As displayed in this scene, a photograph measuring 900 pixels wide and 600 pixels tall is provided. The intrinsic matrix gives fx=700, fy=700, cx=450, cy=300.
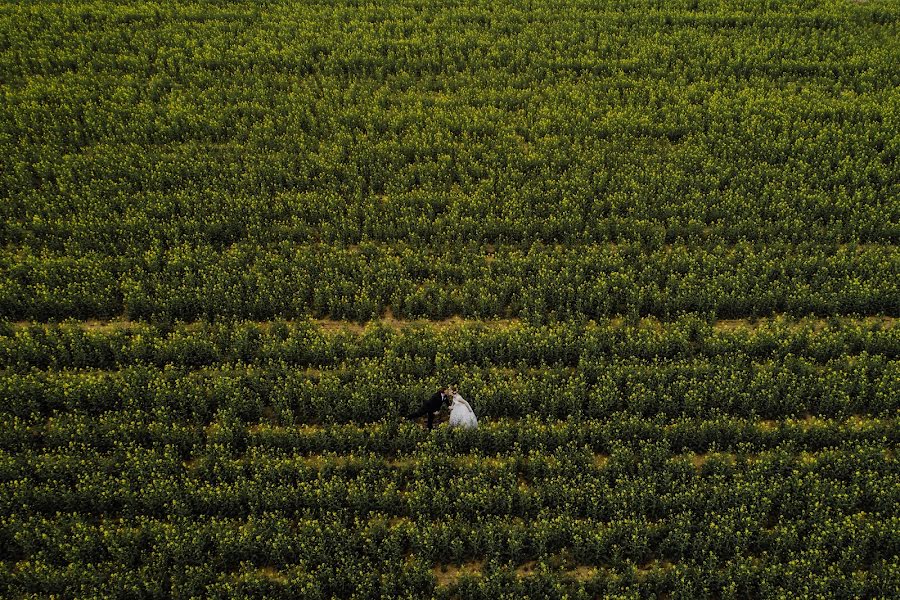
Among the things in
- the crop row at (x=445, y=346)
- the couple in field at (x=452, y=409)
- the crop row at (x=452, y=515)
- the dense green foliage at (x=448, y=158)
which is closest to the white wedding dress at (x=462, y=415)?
the couple in field at (x=452, y=409)

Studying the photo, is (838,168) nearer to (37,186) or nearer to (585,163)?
(585,163)

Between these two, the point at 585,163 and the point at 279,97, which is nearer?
the point at 585,163

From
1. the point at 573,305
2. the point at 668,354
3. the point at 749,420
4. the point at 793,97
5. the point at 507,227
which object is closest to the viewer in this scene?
the point at 749,420

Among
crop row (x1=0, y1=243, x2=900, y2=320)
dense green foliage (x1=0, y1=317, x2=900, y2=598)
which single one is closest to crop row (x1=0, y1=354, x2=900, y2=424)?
dense green foliage (x1=0, y1=317, x2=900, y2=598)

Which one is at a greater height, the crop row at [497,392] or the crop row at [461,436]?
the crop row at [497,392]

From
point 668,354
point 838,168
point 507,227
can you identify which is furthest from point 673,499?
point 838,168

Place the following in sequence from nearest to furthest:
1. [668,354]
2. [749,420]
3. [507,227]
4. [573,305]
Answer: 1. [749,420]
2. [668,354]
3. [573,305]
4. [507,227]

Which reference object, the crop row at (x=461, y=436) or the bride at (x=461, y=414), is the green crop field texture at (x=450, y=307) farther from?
the bride at (x=461, y=414)

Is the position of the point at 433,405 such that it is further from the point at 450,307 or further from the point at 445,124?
the point at 445,124
